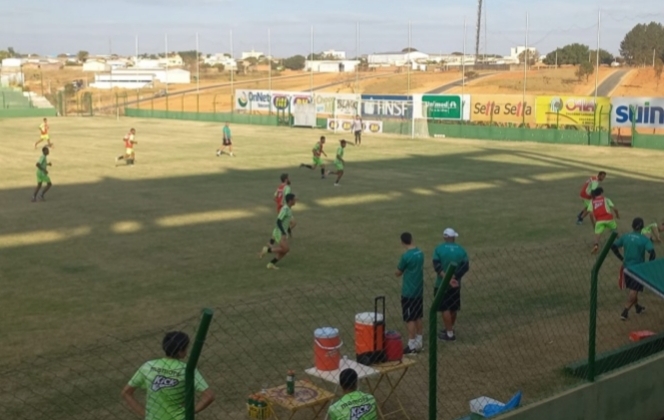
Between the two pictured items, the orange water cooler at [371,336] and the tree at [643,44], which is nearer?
the orange water cooler at [371,336]

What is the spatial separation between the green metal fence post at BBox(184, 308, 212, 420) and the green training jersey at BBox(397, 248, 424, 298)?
223 inches

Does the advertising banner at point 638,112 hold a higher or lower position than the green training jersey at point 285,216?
higher

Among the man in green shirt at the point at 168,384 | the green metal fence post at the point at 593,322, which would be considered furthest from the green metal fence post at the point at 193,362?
the green metal fence post at the point at 593,322

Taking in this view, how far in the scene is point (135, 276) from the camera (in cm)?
1597

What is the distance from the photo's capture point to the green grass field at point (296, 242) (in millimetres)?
12781

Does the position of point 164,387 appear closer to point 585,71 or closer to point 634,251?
point 634,251

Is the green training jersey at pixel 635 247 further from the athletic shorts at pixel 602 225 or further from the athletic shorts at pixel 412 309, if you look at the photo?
the athletic shorts at pixel 602 225

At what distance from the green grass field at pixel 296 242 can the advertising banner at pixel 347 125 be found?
570 inches

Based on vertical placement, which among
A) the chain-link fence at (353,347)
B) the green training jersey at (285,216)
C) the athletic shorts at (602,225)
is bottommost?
the chain-link fence at (353,347)

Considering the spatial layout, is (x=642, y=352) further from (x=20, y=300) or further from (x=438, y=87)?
(x=438, y=87)

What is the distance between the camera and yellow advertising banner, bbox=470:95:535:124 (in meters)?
49.9

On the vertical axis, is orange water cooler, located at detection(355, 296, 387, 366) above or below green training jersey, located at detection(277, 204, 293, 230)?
below

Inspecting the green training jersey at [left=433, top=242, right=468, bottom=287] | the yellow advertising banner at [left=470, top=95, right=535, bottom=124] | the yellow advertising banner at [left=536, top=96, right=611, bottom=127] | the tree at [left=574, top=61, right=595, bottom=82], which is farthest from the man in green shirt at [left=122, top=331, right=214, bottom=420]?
the tree at [left=574, top=61, right=595, bottom=82]

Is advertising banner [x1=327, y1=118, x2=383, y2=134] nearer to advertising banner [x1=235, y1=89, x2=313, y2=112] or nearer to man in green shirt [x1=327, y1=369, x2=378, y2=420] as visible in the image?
advertising banner [x1=235, y1=89, x2=313, y2=112]
